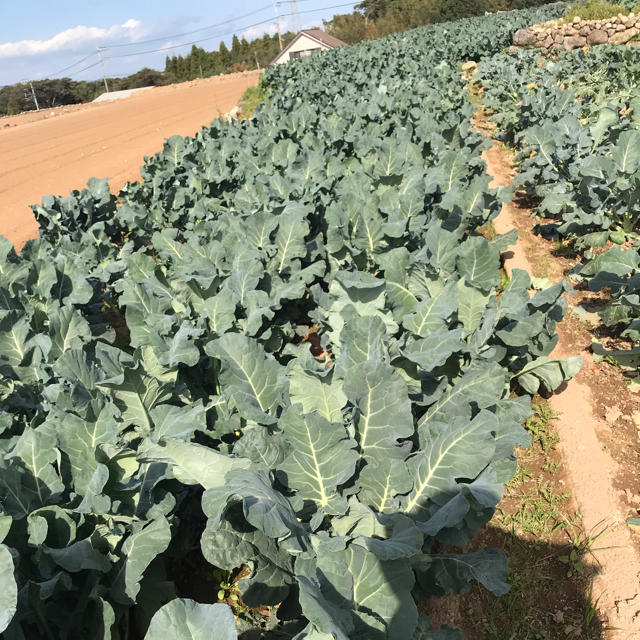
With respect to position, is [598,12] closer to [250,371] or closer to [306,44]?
[250,371]

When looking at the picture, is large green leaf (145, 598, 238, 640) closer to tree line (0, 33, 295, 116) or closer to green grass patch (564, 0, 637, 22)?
green grass patch (564, 0, 637, 22)

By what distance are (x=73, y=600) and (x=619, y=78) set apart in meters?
12.2

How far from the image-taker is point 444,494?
5.72ft

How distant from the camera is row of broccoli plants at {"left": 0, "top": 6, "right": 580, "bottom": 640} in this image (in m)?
1.53

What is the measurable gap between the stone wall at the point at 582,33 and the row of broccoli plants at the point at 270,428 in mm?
16707

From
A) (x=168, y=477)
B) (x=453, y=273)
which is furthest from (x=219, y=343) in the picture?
(x=453, y=273)

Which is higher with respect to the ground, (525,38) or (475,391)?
(525,38)

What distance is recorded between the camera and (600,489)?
8.34ft

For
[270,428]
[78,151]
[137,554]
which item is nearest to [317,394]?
[270,428]

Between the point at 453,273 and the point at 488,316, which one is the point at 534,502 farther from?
the point at 453,273

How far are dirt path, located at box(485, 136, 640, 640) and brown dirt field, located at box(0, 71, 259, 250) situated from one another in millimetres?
8237

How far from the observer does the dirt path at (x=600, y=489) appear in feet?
6.87

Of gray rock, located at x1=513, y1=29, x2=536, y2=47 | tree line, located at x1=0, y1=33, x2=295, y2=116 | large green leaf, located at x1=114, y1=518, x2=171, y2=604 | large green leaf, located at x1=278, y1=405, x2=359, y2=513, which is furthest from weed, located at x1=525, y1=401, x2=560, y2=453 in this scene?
tree line, located at x1=0, y1=33, x2=295, y2=116

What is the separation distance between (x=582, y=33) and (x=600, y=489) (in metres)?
19.4
